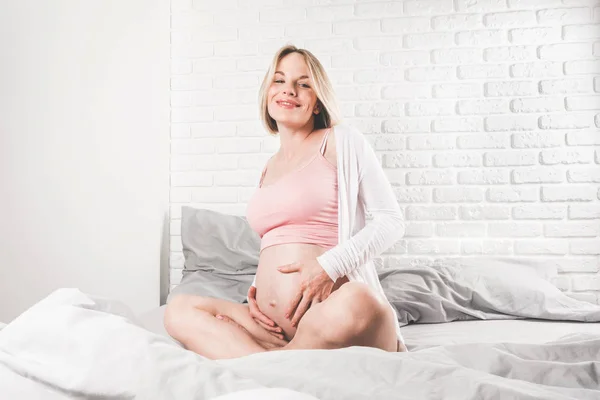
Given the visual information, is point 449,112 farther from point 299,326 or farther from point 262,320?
point 299,326

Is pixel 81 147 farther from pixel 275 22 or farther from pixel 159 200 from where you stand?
Answer: pixel 275 22

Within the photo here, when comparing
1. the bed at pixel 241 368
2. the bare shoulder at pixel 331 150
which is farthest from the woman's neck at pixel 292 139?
the bed at pixel 241 368

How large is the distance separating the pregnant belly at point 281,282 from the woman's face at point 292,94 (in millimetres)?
425

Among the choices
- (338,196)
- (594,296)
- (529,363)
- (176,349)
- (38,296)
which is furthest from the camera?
(594,296)

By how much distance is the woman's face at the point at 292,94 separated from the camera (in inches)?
70.0

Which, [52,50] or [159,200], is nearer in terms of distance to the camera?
[52,50]

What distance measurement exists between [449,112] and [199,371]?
2427mm

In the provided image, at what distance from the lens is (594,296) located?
9.26 ft

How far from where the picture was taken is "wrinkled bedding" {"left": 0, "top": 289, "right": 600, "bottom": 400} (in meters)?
0.79

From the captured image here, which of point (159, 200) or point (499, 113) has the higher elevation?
point (499, 113)

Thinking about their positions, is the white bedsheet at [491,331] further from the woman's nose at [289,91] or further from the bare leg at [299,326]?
the woman's nose at [289,91]

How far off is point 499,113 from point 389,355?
225cm

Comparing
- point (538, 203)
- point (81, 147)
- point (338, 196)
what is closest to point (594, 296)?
point (538, 203)

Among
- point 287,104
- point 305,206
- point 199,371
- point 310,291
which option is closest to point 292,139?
point 287,104
